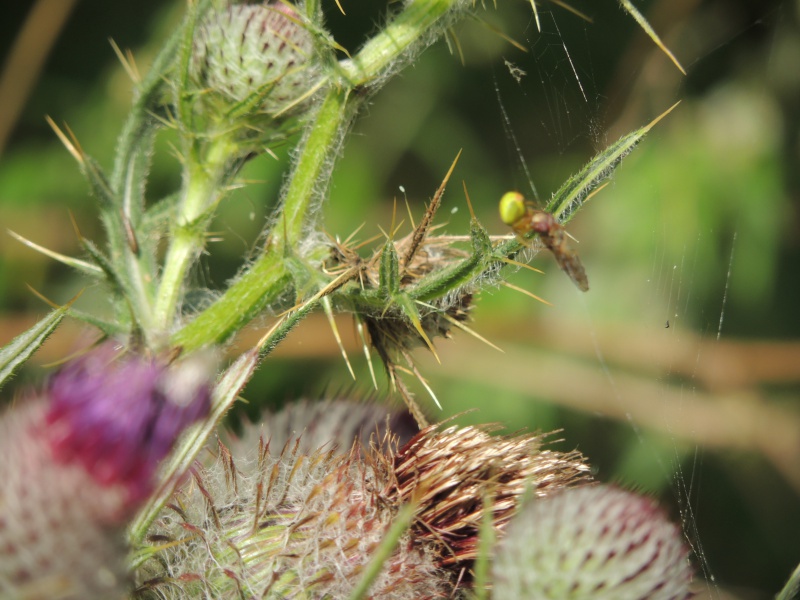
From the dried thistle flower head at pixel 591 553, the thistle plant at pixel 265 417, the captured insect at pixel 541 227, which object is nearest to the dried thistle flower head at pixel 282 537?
the thistle plant at pixel 265 417

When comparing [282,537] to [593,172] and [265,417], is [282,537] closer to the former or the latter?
[265,417]

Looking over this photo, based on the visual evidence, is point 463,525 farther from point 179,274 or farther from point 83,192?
point 83,192

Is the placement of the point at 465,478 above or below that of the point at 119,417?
below

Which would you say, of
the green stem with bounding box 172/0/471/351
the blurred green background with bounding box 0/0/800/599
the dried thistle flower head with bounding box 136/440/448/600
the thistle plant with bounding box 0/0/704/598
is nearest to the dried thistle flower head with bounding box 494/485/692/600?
the thistle plant with bounding box 0/0/704/598

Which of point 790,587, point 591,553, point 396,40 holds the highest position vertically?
point 396,40

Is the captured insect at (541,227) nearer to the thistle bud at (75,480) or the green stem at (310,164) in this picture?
the green stem at (310,164)

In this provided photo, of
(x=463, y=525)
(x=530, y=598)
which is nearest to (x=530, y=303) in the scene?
(x=463, y=525)

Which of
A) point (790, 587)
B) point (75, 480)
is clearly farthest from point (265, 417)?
point (790, 587)
